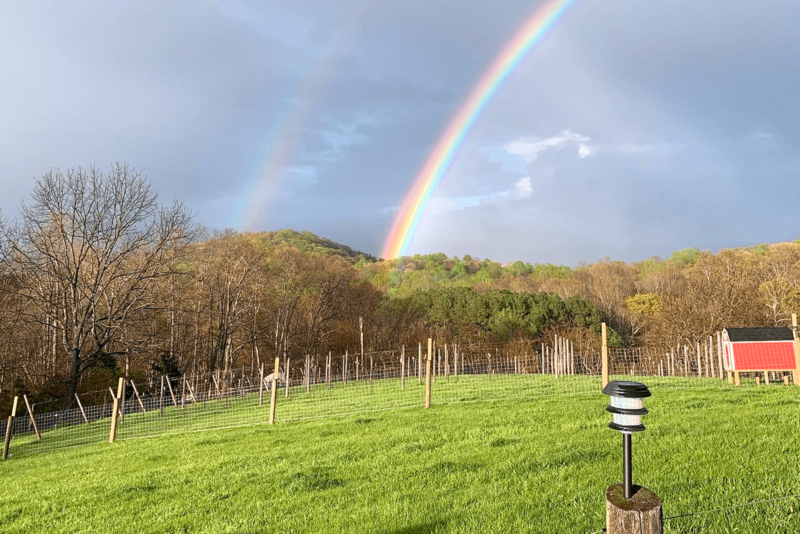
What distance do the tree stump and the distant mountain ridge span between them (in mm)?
49371

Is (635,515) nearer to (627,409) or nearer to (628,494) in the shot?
(628,494)

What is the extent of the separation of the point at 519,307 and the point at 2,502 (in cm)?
4267

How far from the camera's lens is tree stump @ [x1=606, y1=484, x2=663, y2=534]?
92.0 inches

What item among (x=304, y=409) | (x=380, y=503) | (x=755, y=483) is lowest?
(x=304, y=409)

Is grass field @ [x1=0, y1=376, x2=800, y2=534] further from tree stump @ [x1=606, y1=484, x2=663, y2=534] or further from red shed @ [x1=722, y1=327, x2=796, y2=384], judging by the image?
red shed @ [x1=722, y1=327, x2=796, y2=384]

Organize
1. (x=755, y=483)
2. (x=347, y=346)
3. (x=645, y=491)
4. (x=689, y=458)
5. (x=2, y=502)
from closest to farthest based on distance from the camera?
(x=645, y=491), (x=755, y=483), (x=689, y=458), (x=2, y=502), (x=347, y=346)

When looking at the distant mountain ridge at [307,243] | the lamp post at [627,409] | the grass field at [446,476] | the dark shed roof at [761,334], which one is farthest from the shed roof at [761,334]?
the distant mountain ridge at [307,243]

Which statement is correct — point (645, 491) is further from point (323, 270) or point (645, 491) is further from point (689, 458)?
point (323, 270)

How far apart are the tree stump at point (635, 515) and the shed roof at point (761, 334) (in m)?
16.2

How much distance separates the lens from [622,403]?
2529 millimetres

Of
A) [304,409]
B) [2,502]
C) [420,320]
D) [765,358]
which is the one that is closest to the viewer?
[2,502]

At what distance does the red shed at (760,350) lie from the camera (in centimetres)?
1494

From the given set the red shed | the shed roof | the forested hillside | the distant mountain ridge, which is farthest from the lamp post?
the distant mountain ridge

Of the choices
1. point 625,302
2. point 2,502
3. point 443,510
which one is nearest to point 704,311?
point 625,302
